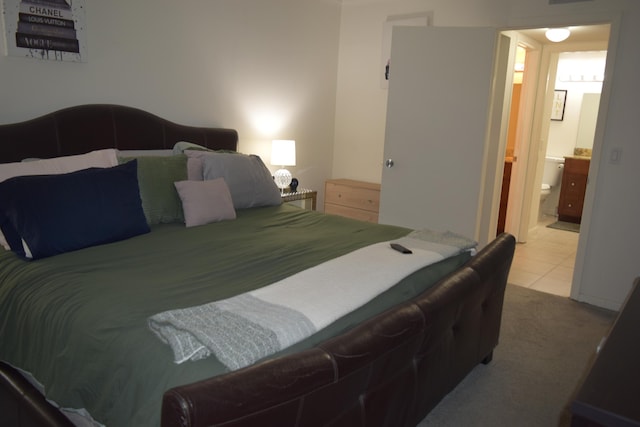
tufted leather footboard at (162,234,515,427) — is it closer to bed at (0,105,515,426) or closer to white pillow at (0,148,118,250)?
bed at (0,105,515,426)

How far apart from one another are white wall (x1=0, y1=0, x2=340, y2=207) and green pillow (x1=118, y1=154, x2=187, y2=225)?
2.49 feet

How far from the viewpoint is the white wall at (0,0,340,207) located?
2902 millimetres

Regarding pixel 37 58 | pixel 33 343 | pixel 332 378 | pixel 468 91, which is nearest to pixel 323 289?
pixel 332 378

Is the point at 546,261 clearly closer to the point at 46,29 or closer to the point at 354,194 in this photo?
the point at 354,194

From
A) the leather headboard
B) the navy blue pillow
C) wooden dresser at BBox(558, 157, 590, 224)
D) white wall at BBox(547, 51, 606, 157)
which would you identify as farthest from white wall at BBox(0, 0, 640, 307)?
white wall at BBox(547, 51, 606, 157)

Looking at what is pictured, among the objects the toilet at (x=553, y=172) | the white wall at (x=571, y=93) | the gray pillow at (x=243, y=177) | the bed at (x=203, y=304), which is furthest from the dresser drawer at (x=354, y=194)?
the white wall at (x=571, y=93)

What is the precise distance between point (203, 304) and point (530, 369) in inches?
75.3

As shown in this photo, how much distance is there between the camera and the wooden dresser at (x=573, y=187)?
19.9 feet

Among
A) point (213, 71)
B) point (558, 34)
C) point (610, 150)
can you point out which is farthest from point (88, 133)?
point (558, 34)

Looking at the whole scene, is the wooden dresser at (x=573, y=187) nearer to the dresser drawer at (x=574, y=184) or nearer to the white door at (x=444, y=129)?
the dresser drawer at (x=574, y=184)

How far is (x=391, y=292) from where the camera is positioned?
1784 mm

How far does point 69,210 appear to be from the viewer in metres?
2.08

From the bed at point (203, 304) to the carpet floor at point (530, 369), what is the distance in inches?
6.8

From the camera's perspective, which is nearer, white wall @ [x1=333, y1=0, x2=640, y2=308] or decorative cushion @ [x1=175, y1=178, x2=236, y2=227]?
decorative cushion @ [x1=175, y1=178, x2=236, y2=227]
